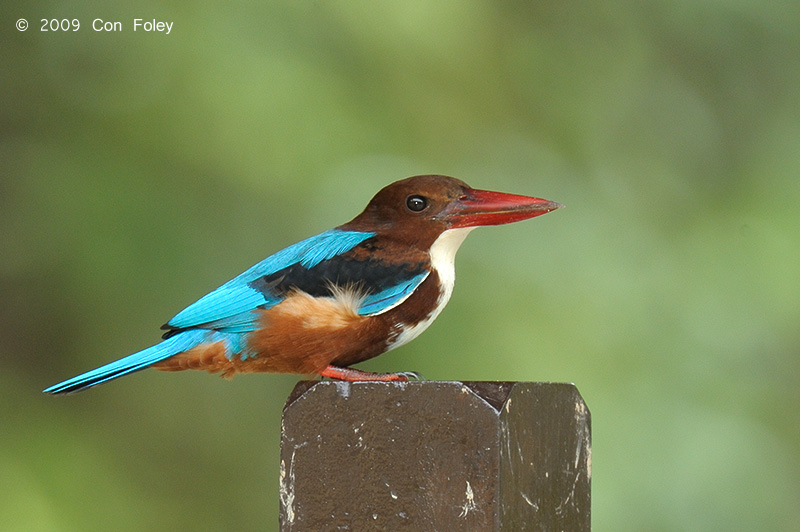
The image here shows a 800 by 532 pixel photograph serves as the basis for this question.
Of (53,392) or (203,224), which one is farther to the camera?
(203,224)

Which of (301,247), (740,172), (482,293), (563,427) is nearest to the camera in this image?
(563,427)

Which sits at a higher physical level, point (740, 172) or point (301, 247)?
point (740, 172)

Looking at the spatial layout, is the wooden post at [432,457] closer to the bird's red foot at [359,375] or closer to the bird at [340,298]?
the bird's red foot at [359,375]

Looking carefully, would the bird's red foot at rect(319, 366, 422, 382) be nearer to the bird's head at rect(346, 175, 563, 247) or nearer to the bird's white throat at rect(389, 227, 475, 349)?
the bird's white throat at rect(389, 227, 475, 349)

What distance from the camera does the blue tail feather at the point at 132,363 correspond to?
2604 mm

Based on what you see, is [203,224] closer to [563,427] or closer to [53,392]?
[53,392]

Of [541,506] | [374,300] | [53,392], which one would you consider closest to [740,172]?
[374,300]

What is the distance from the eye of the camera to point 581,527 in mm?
2346

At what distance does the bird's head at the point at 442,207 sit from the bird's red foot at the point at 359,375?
1.36ft

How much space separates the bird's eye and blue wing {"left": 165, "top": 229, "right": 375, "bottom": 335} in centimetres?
13

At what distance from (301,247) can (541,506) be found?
1031mm

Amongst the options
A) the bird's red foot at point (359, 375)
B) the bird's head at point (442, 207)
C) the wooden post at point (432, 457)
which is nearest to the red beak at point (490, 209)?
the bird's head at point (442, 207)

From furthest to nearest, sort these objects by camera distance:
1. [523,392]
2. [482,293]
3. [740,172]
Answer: [740,172], [482,293], [523,392]

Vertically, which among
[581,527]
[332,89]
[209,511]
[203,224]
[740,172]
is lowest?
[209,511]
